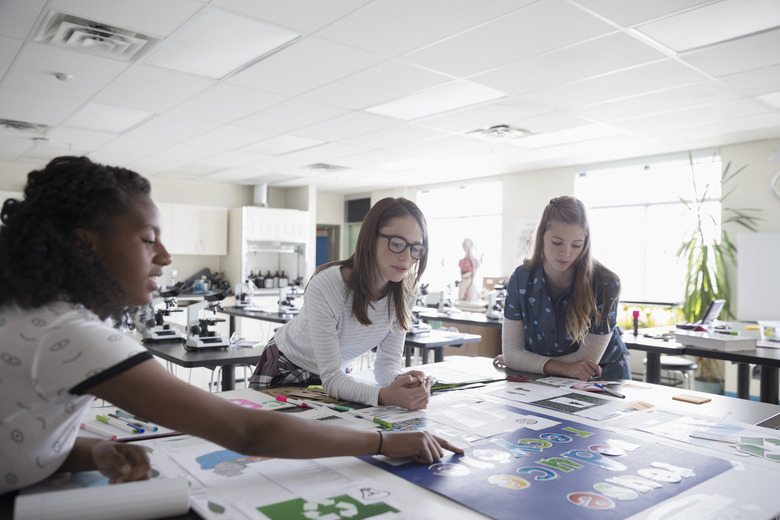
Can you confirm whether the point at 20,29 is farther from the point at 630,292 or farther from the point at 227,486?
the point at 630,292

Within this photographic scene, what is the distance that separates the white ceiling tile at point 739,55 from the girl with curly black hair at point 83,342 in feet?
11.4

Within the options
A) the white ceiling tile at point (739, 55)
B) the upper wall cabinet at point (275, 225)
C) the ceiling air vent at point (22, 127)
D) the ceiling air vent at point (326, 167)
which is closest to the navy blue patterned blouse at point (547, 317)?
the white ceiling tile at point (739, 55)

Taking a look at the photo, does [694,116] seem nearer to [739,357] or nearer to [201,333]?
[739,357]

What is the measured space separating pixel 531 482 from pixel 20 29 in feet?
11.7

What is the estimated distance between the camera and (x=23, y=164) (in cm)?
737

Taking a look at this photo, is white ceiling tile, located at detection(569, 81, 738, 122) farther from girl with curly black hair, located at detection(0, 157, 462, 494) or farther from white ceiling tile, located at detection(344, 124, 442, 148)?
girl with curly black hair, located at detection(0, 157, 462, 494)

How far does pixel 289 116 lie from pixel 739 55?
337cm

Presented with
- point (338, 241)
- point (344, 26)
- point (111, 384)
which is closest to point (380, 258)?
point (111, 384)

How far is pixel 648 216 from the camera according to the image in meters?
6.64

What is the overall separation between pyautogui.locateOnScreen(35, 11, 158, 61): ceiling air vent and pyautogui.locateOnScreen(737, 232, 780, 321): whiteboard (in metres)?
5.62

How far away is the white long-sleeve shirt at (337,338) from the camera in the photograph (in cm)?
164

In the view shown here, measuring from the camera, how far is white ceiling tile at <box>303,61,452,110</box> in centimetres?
374

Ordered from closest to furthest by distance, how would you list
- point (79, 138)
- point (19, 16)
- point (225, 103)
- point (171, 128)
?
point (19, 16) → point (225, 103) → point (171, 128) → point (79, 138)

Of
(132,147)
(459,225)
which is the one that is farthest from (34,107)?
(459,225)
